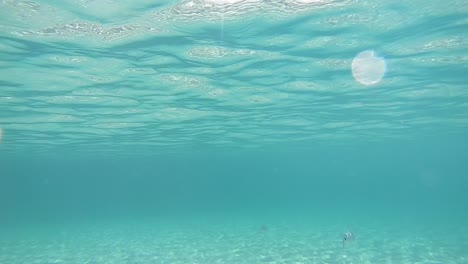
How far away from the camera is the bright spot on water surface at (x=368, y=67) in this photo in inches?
524

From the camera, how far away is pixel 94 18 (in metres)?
9.55

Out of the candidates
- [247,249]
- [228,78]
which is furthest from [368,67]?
[247,249]

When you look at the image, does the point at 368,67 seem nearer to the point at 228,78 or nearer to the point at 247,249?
the point at 228,78

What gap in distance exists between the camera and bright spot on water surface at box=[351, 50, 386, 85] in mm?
13320

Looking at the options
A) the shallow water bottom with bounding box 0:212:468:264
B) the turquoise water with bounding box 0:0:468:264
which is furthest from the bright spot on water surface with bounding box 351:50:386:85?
the shallow water bottom with bounding box 0:212:468:264

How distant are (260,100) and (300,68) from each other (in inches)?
216

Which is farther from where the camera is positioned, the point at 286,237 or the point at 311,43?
the point at 286,237

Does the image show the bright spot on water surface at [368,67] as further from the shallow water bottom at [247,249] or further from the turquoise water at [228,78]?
the shallow water bottom at [247,249]

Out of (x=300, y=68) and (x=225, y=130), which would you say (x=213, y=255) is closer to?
(x=300, y=68)

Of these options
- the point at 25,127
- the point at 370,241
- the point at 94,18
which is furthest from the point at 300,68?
the point at 25,127

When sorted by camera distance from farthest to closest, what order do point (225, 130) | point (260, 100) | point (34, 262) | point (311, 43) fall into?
point (225, 130), point (260, 100), point (34, 262), point (311, 43)

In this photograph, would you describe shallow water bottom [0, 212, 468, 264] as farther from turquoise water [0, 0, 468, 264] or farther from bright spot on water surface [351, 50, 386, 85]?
bright spot on water surface [351, 50, 386, 85]

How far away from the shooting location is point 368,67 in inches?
580

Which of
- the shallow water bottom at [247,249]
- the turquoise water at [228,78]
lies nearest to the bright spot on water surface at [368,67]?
the turquoise water at [228,78]
